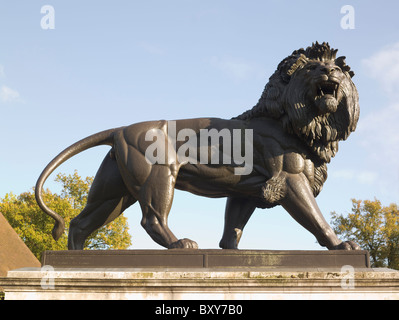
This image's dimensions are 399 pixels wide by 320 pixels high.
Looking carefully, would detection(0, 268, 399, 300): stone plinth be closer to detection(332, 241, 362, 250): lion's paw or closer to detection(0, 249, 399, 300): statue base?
detection(0, 249, 399, 300): statue base

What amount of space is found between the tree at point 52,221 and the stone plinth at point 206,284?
658 inches

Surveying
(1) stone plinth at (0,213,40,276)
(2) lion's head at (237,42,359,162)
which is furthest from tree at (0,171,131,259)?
(2) lion's head at (237,42,359,162)

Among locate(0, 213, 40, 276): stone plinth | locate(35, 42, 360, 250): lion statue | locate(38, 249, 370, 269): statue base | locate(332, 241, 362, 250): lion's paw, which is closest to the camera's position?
locate(38, 249, 370, 269): statue base

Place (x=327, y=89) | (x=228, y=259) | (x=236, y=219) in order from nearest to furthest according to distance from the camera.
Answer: (x=228, y=259)
(x=327, y=89)
(x=236, y=219)

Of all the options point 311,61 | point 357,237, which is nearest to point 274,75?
point 311,61

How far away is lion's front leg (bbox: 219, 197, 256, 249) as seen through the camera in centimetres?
601

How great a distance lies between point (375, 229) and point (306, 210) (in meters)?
19.6

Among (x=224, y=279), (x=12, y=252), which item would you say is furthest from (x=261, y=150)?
(x=12, y=252)

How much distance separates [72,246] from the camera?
19.3ft

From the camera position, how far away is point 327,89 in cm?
543

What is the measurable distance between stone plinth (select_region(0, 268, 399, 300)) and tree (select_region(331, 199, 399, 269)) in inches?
755

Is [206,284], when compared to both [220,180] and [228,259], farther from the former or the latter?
[220,180]
